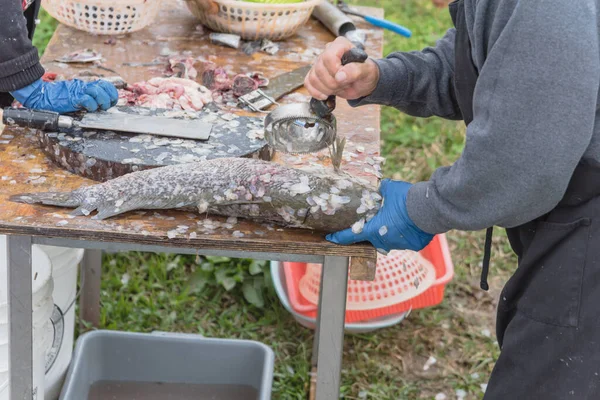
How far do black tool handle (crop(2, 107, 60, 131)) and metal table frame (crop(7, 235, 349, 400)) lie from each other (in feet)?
1.52

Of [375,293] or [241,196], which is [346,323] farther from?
[241,196]

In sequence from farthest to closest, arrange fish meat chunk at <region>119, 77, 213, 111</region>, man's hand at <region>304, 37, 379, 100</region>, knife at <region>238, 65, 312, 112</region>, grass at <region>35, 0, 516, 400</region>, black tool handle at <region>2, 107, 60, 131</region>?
grass at <region>35, 0, 516, 400</region> → knife at <region>238, 65, 312, 112</region> → fish meat chunk at <region>119, 77, 213, 111</region> → black tool handle at <region>2, 107, 60, 131</region> → man's hand at <region>304, 37, 379, 100</region>

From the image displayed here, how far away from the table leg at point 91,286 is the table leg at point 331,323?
62.9 inches

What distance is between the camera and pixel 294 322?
397cm

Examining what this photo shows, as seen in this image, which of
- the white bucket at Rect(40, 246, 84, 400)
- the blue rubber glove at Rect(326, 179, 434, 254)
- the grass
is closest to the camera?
the blue rubber glove at Rect(326, 179, 434, 254)

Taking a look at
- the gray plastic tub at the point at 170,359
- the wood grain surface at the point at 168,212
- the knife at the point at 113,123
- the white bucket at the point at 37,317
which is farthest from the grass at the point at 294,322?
the knife at the point at 113,123

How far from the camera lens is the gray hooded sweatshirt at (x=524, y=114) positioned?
158 centimetres

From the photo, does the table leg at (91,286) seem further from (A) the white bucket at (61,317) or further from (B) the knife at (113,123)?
(B) the knife at (113,123)

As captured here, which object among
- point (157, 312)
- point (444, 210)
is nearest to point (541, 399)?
point (444, 210)

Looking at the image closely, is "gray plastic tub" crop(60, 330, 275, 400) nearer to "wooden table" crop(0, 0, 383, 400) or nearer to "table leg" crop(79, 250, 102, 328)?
"table leg" crop(79, 250, 102, 328)

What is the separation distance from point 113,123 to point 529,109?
138cm

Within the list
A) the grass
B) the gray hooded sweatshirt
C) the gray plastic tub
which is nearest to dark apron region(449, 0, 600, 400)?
the gray hooded sweatshirt

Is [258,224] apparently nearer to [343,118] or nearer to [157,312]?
[343,118]

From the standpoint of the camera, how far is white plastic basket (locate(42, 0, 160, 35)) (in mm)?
3295
